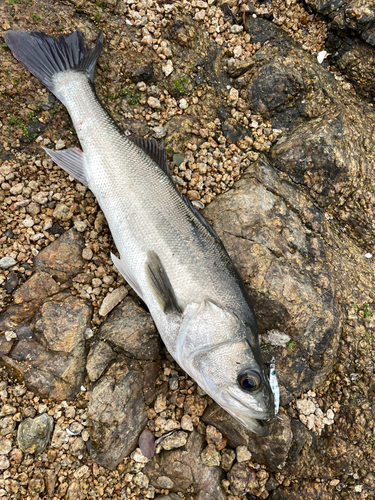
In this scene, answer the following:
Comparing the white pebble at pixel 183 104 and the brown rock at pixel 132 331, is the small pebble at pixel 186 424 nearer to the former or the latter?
the brown rock at pixel 132 331

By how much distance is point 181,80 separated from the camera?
469 centimetres

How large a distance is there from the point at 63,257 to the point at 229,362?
2.17 metres

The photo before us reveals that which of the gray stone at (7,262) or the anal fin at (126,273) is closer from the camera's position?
the gray stone at (7,262)

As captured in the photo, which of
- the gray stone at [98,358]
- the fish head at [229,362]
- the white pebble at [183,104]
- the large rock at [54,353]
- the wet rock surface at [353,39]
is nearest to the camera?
the fish head at [229,362]

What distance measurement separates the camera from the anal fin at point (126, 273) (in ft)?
12.0

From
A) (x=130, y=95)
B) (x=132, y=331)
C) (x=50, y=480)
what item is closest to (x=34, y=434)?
(x=50, y=480)

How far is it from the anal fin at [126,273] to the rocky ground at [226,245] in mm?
197

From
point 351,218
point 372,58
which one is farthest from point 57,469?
point 372,58

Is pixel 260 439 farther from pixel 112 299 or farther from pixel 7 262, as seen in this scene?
pixel 7 262

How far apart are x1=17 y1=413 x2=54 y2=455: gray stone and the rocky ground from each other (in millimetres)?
15

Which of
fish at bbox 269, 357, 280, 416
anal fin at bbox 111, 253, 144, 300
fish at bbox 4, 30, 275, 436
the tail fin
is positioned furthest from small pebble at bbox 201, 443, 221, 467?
the tail fin

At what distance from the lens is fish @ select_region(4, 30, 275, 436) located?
10.5 feet

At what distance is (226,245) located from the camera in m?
4.04

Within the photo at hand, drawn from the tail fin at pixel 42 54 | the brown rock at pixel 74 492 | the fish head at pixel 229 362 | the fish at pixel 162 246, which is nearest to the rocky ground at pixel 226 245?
the brown rock at pixel 74 492
